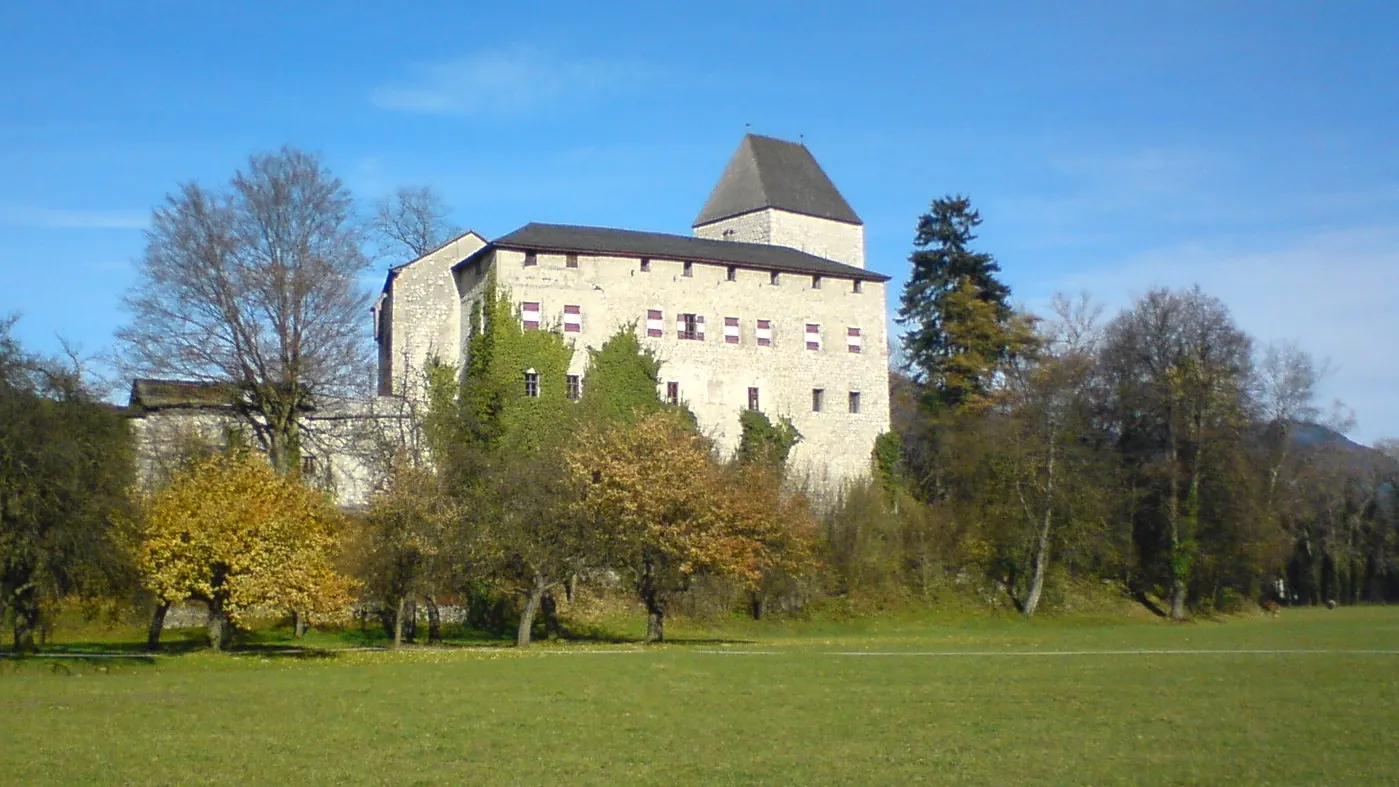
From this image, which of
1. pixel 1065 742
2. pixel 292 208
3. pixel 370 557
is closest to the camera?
pixel 1065 742

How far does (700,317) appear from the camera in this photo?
62.1 metres

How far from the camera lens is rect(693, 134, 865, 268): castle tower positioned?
74.9 m

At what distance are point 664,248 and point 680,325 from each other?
382cm

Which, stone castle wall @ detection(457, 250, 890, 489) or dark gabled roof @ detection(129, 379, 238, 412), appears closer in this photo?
dark gabled roof @ detection(129, 379, 238, 412)

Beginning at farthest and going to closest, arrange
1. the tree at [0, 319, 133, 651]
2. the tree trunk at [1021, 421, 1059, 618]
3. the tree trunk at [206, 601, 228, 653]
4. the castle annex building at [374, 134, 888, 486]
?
the castle annex building at [374, 134, 888, 486], the tree trunk at [1021, 421, 1059, 618], the tree trunk at [206, 601, 228, 653], the tree at [0, 319, 133, 651]

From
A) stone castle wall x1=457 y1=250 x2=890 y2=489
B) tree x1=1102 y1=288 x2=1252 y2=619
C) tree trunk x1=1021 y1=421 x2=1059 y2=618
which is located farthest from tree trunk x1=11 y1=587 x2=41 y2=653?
tree x1=1102 y1=288 x2=1252 y2=619

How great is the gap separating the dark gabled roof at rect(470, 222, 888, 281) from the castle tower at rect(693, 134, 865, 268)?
6233mm

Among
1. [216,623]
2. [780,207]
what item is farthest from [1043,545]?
[216,623]

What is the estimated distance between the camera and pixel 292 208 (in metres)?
51.7

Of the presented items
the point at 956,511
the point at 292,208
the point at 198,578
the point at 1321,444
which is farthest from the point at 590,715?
the point at 1321,444

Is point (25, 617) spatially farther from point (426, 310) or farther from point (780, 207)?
point (780, 207)

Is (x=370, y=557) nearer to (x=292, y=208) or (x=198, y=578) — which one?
(x=198, y=578)

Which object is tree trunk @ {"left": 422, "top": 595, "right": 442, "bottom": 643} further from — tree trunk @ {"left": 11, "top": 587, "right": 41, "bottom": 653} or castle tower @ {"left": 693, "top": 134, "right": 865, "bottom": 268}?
castle tower @ {"left": 693, "top": 134, "right": 865, "bottom": 268}

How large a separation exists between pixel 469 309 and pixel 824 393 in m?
17.0
